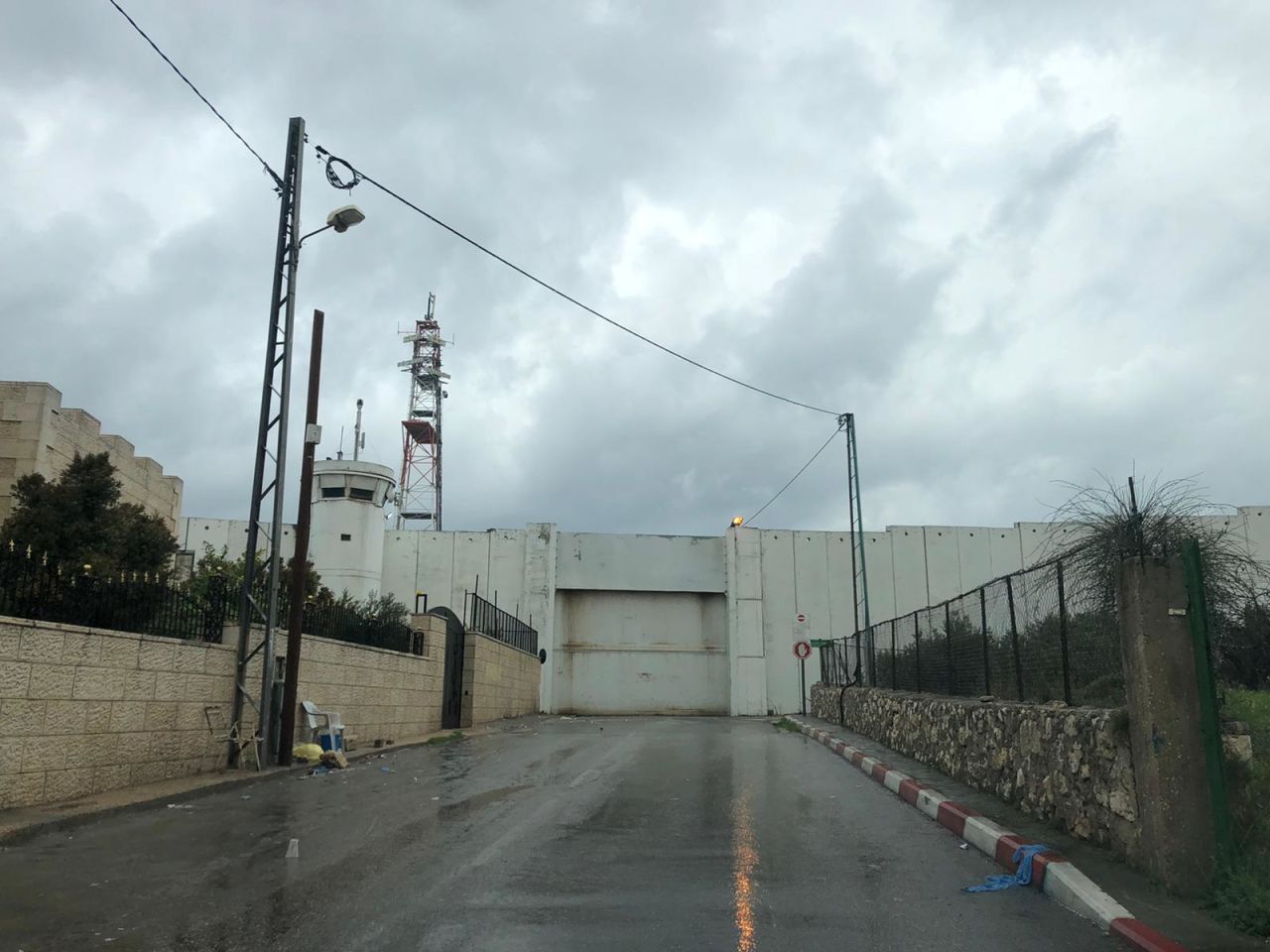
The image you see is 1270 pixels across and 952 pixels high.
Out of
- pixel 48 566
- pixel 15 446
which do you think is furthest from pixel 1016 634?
pixel 15 446

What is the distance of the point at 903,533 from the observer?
1903 inches

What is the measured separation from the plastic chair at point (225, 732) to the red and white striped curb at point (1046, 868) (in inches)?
324

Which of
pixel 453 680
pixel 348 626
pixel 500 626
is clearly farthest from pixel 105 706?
pixel 500 626

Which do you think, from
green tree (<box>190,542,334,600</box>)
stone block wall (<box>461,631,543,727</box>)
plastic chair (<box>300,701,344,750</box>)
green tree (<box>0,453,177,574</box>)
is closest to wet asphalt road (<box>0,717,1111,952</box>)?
plastic chair (<box>300,701,344,750</box>)

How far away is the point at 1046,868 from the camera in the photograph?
6.71 meters

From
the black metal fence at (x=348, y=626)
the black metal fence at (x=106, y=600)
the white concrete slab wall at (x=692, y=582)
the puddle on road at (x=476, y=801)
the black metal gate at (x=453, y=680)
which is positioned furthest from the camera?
the white concrete slab wall at (x=692, y=582)

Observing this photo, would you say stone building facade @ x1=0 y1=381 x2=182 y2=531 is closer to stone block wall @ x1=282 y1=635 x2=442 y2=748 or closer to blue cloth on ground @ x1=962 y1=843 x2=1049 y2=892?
stone block wall @ x1=282 y1=635 x2=442 y2=748

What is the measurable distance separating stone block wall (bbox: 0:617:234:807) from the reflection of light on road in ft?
21.2

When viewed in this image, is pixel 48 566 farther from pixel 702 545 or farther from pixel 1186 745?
pixel 702 545

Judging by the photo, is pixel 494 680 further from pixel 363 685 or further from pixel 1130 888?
pixel 1130 888

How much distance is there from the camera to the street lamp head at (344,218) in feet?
46.8

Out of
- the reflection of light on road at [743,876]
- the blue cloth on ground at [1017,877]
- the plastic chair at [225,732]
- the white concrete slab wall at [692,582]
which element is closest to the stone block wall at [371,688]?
the plastic chair at [225,732]

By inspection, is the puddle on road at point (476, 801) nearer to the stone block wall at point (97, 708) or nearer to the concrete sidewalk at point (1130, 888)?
the stone block wall at point (97, 708)

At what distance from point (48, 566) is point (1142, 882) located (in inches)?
391
